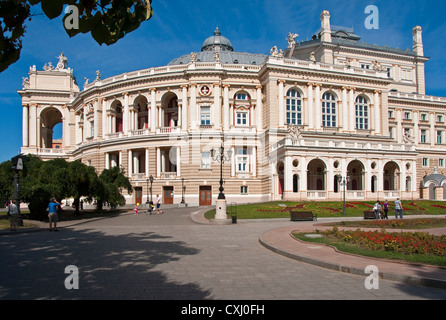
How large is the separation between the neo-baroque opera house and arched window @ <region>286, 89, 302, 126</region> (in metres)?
0.15

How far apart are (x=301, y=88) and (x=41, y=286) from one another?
4982cm

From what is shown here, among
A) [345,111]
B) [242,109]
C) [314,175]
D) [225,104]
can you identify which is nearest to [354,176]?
[314,175]

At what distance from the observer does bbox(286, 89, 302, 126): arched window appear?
5356 centimetres

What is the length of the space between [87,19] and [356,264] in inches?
382

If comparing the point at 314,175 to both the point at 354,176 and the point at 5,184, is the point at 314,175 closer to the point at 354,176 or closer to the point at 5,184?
the point at 354,176

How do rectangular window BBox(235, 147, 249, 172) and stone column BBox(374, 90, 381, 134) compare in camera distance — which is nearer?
rectangular window BBox(235, 147, 249, 172)

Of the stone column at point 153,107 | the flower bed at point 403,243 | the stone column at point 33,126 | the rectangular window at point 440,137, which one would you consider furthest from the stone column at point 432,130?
the stone column at point 33,126

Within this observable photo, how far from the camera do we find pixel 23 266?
11195mm

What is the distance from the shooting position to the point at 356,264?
10812mm

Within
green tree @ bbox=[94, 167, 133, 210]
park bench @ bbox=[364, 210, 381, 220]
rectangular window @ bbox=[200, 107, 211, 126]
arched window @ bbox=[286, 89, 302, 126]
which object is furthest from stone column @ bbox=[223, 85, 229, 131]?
park bench @ bbox=[364, 210, 381, 220]

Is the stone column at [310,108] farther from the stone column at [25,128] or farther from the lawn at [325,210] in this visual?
the stone column at [25,128]

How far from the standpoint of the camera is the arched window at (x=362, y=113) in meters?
57.3

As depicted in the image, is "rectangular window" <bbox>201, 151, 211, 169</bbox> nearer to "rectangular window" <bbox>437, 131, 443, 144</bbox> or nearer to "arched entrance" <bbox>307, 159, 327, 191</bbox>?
"arched entrance" <bbox>307, 159, 327, 191</bbox>
